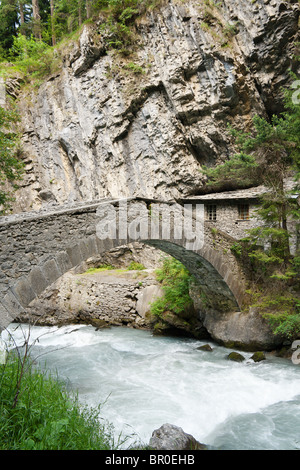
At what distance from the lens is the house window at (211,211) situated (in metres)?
13.2

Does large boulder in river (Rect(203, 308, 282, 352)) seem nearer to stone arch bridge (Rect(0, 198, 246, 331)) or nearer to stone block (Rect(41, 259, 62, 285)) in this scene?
stone arch bridge (Rect(0, 198, 246, 331))

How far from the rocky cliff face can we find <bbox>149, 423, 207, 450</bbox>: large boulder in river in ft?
37.6

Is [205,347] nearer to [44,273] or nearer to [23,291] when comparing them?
[44,273]

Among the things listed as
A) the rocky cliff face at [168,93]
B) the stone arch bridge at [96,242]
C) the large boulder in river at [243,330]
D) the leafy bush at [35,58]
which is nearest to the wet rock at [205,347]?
the large boulder in river at [243,330]

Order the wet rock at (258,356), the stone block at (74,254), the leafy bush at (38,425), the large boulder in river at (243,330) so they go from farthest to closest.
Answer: the large boulder in river at (243,330), the wet rock at (258,356), the stone block at (74,254), the leafy bush at (38,425)

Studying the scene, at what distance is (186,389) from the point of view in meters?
6.24

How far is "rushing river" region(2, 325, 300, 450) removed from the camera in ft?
15.2

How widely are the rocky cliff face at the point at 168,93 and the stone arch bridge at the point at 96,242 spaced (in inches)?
230

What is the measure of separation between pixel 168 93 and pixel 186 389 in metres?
12.4

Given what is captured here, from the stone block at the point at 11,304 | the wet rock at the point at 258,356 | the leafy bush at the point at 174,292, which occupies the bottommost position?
the wet rock at the point at 258,356

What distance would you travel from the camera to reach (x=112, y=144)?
598 inches

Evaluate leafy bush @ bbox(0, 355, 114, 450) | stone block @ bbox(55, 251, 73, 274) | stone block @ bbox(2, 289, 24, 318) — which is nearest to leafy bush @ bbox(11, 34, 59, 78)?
stone block @ bbox(55, 251, 73, 274)

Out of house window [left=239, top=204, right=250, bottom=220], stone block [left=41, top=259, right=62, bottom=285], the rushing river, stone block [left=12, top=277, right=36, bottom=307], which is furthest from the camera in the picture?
house window [left=239, top=204, right=250, bottom=220]

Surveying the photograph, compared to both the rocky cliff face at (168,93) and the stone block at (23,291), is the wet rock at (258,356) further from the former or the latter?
the rocky cliff face at (168,93)
